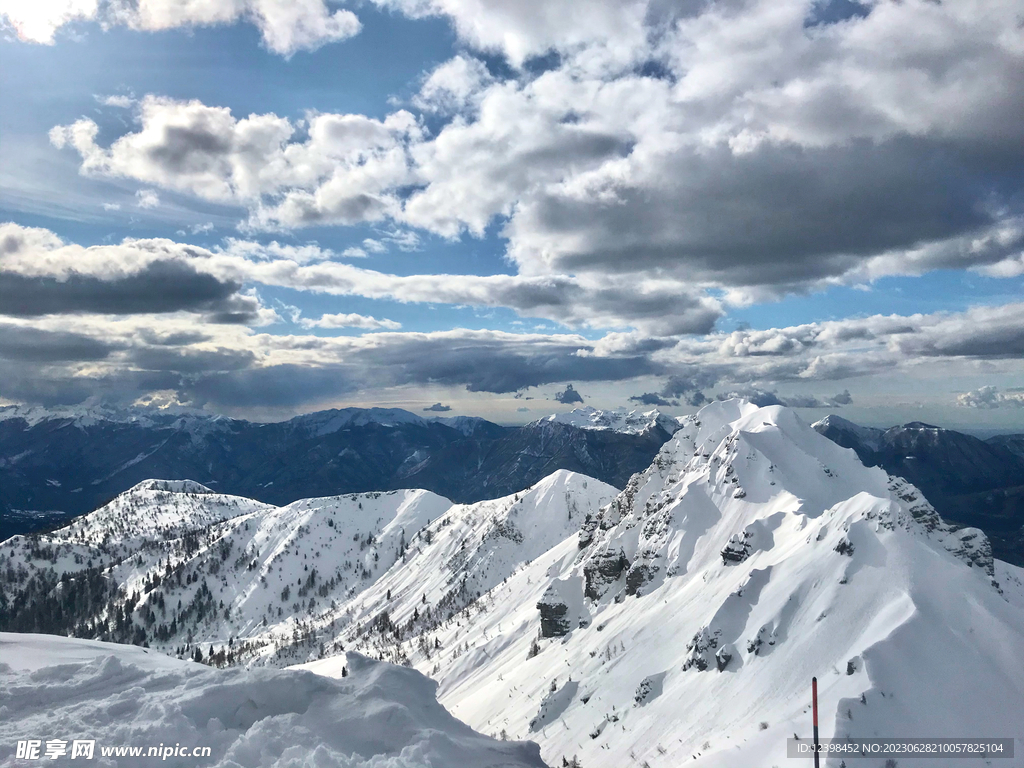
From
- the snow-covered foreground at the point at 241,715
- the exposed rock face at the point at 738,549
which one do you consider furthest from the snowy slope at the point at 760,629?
the snow-covered foreground at the point at 241,715

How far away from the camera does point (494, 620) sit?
443 feet

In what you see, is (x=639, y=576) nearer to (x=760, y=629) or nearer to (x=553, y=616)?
(x=553, y=616)

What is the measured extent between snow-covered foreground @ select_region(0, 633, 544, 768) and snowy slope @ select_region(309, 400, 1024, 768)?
72.8 ft

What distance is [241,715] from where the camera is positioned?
20.5 meters

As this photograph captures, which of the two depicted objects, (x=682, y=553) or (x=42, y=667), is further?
(x=682, y=553)

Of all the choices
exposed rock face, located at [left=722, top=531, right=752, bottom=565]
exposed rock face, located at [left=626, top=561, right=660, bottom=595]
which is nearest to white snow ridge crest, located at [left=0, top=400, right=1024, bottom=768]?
exposed rock face, located at [left=722, top=531, right=752, bottom=565]

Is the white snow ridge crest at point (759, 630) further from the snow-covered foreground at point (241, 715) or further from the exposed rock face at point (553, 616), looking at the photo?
the snow-covered foreground at point (241, 715)

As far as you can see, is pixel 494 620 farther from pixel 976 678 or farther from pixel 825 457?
pixel 976 678

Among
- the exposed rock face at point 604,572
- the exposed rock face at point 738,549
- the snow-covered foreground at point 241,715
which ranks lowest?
the exposed rock face at point 604,572

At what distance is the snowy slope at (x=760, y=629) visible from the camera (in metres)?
37.0

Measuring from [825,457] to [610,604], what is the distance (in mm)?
41331

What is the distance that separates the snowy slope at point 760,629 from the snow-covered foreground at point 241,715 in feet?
72.8

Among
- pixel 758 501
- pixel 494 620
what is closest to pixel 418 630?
pixel 494 620

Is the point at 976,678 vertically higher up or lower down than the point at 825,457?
lower down
